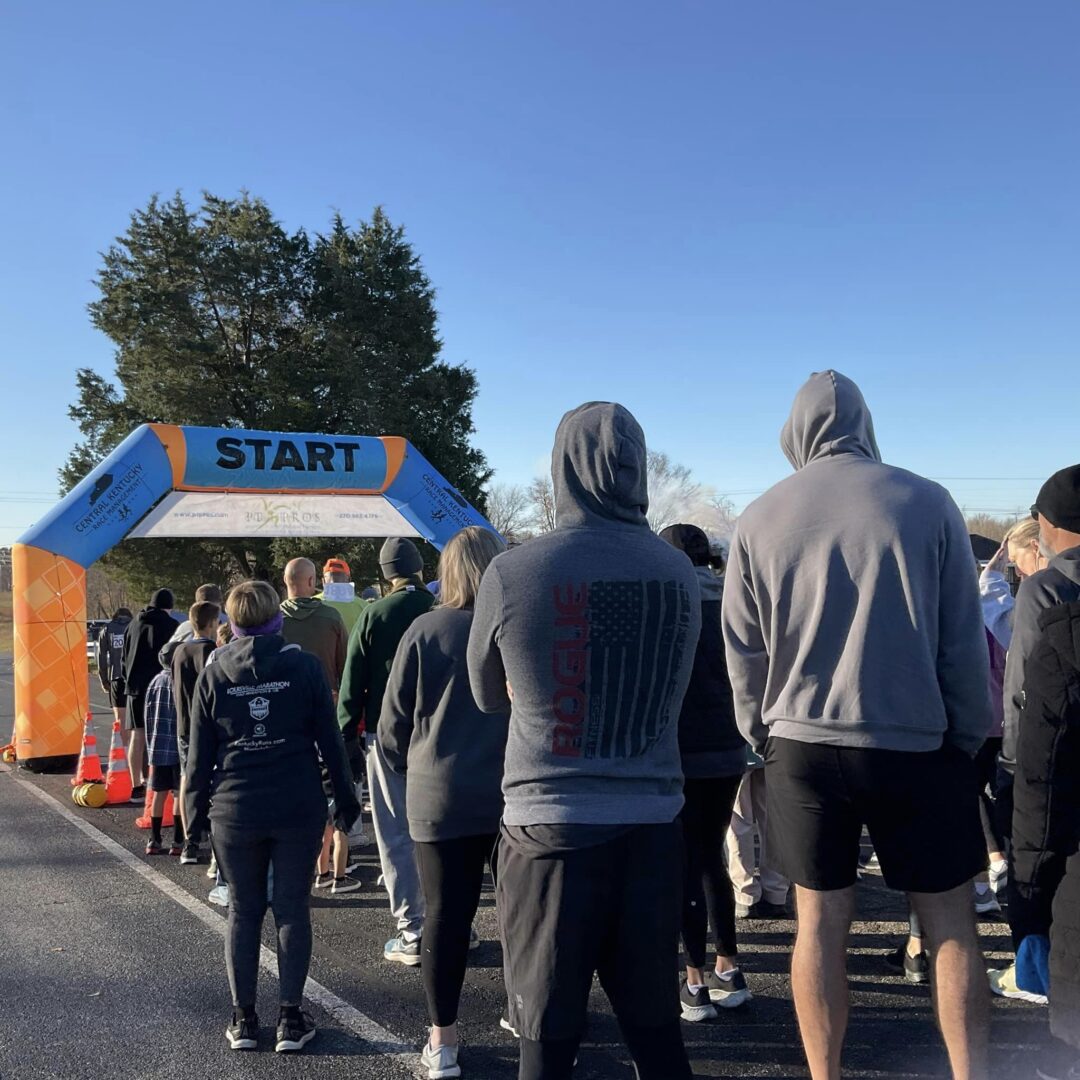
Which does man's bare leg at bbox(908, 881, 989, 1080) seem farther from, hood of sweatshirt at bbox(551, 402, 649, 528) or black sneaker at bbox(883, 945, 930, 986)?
black sneaker at bbox(883, 945, 930, 986)

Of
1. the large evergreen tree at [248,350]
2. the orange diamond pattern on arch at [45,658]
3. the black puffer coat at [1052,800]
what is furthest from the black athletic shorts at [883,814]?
the large evergreen tree at [248,350]

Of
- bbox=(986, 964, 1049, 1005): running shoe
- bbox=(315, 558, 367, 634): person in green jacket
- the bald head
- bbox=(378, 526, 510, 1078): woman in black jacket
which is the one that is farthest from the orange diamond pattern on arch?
bbox=(986, 964, 1049, 1005): running shoe

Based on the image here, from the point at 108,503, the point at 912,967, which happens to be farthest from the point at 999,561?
the point at 108,503

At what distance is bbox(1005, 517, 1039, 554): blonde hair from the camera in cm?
470

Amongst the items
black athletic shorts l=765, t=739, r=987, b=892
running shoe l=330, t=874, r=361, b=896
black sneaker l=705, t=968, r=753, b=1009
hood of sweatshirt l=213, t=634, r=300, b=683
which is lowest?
running shoe l=330, t=874, r=361, b=896

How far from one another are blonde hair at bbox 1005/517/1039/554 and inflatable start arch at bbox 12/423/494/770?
9.38m

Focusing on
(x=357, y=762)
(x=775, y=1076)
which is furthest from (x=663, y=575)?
(x=357, y=762)

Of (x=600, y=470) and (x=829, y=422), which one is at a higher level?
(x=829, y=422)

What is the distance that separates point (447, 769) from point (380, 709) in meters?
1.34

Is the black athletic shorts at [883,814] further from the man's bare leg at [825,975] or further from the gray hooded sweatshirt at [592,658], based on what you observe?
the gray hooded sweatshirt at [592,658]

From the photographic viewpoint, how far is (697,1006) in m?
3.95

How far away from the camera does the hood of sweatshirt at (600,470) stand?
2.43 metres

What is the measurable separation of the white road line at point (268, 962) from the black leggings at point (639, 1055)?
1.47 meters

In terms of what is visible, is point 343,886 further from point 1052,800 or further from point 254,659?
point 1052,800
